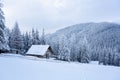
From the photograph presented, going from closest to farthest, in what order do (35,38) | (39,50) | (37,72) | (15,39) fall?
(37,72) < (39,50) < (15,39) < (35,38)

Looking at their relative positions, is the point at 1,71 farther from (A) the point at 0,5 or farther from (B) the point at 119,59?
(B) the point at 119,59

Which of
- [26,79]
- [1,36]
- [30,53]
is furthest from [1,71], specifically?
[30,53]

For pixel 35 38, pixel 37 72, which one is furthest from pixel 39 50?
pixel 37 72

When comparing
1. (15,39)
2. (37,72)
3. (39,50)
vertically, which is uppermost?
(15,39)

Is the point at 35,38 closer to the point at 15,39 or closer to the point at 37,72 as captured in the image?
the point at 15,39

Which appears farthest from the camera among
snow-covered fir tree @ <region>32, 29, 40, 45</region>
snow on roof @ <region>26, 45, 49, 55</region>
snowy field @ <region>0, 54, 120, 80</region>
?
snow-covered fir tree @ <region>32, 29, 40, 45</region>

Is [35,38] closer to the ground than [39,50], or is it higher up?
higher up

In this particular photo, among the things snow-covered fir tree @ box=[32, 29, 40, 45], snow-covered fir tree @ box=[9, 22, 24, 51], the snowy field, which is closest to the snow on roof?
snow-covered fir tree @ box=[9, 22, 24, 51]

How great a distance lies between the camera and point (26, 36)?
66188 millimetres

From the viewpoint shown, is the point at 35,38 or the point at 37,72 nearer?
the point at 37,72

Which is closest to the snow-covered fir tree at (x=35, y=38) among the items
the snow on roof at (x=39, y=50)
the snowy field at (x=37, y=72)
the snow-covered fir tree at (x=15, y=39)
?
the snow-covered fir tree at (x=15, y=39)

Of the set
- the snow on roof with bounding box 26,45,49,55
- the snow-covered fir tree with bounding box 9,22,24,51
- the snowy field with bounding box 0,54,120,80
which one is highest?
the snow-covered fir tree with bounding box 9,22,24,51

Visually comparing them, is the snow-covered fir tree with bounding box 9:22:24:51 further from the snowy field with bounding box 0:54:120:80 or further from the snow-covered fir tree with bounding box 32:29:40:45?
the snowy field with bounding box 0:54:120:80

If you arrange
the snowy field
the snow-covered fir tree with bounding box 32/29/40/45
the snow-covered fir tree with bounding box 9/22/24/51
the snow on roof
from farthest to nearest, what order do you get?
1. the snow-covered fir tree with bounding box 32/29/40/45
2. the snow-covered fir tree with bounding box 9/22/24/51
3. the snow on roof
4. the snowy field
